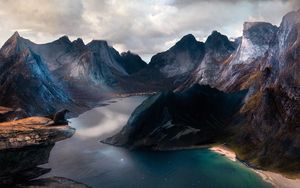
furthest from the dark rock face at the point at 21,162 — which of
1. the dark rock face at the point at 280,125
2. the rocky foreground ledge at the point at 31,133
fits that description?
the dark rock face at the point at 280,125

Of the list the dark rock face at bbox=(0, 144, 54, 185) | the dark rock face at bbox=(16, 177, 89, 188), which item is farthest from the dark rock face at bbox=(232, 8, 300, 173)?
the dark rock face at bbox=(0, 144, 54, 185)

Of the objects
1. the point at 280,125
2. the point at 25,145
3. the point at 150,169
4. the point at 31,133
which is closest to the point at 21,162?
the point at 25,145

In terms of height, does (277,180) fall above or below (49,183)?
below

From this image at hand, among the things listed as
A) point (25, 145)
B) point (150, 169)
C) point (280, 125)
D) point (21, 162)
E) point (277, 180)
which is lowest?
point (277, 180)

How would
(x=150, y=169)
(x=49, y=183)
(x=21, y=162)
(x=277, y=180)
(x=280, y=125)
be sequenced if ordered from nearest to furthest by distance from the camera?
(x=21, y=162) < (x=49, y=183) < (x=277, y=180) < (x=150, y=169) < (x=280, y=125)

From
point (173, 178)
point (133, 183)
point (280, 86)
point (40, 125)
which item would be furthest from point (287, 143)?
point (40, 125)

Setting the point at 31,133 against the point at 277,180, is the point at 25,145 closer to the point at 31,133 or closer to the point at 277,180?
the point at 31,133

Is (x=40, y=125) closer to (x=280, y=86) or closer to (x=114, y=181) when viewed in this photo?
(x=114, y=181)

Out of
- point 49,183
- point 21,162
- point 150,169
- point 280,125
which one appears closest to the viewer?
point 21,162
